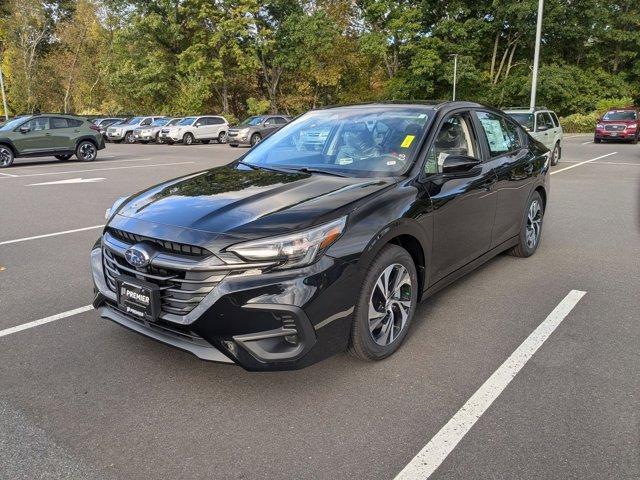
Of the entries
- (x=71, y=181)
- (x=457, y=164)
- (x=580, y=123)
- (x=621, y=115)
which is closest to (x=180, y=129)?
(x=71, y=181)

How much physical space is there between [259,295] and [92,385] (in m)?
1.29

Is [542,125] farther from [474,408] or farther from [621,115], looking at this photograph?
[621,115]

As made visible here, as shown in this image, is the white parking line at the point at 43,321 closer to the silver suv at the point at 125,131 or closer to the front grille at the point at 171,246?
the front grille at the point at 171,246

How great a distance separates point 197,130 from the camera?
3316 centimetres

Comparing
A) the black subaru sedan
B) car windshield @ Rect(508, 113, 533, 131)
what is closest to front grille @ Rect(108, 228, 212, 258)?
the black subaru sedan

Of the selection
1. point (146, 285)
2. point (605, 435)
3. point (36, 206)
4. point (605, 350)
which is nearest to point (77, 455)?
point (146, 285)

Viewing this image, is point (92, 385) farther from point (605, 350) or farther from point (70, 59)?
point (70, 59)

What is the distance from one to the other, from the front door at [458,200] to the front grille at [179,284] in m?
1.73

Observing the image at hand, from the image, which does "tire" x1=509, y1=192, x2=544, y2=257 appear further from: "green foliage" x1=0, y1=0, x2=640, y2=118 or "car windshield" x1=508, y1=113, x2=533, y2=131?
"green foliage" x1=0, y1=0, x2=640, y2=118

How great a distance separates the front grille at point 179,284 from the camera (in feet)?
9.44

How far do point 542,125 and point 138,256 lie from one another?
1426cm

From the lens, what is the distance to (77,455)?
2.62 metres

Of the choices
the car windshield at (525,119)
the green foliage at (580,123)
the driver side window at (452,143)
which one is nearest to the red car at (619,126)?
the green foliage at (580,123)

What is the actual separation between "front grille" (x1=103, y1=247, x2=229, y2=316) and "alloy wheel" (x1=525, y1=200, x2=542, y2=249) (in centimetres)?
400
